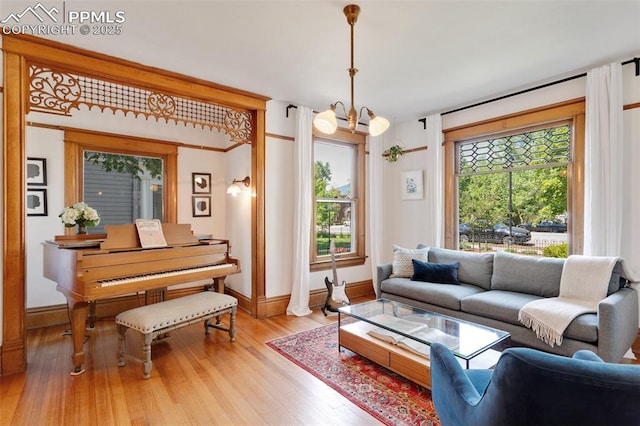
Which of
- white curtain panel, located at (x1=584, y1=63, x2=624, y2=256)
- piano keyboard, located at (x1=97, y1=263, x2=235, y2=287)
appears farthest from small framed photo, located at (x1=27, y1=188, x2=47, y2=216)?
white curtain panel, located at (x1=584, y1=63, x2=624, y2=256)

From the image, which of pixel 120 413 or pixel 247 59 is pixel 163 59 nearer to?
pixel 247 59

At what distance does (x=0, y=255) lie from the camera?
2422mm

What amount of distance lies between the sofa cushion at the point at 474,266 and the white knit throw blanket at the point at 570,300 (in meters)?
0.71

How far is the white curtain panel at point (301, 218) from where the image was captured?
4004mm

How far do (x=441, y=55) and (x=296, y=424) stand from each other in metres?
3.16

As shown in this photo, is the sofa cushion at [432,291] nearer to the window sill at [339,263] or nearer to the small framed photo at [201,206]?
the window sill at [339,263]

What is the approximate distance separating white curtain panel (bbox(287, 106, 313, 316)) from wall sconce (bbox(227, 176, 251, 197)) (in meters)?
0.69

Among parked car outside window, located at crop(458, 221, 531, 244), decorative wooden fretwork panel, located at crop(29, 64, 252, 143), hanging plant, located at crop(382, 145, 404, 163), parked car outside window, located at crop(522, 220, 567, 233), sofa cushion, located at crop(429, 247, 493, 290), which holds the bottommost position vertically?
sofa cushion, located at crop(429, 247, 493, 290)

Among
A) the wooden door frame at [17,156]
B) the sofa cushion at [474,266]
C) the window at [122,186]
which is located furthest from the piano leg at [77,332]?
the sofa cushion at [474,266]

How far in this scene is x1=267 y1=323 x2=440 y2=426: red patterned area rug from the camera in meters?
2.00

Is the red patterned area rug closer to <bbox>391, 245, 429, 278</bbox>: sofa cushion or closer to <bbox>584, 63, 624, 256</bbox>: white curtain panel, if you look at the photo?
<bbox>391, 245, 429, 278</bbox>: sofa cushion

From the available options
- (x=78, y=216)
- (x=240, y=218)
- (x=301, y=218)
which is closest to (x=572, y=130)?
(x=301, y=218)

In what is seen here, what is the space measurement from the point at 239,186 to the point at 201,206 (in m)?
0.81

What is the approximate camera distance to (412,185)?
4750mm
